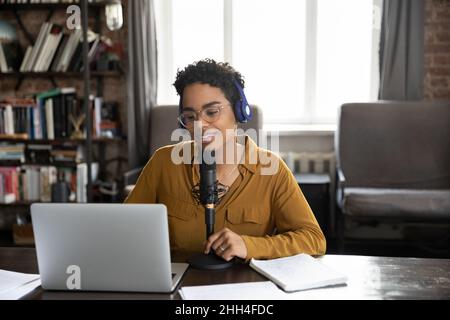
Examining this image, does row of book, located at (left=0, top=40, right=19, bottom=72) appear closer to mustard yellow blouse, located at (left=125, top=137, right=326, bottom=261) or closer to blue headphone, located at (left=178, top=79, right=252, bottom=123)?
mustard yellow blouse, located at (left=125, top=137, right=326, bottom=261)

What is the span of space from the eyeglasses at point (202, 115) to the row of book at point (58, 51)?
2672mm

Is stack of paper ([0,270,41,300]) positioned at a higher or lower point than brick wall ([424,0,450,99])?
lower

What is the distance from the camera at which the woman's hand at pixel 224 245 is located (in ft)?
4.75

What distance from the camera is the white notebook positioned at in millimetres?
1293

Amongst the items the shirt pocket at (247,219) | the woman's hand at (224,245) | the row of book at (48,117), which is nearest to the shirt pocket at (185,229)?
the shirt pocket at (247,219)

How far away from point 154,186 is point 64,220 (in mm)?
637

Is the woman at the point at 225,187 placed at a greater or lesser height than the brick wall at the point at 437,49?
lesser

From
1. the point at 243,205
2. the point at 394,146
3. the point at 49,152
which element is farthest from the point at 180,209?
the point at 49,152

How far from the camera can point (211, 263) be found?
1.44 metres

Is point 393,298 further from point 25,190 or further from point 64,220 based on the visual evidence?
point 25,190

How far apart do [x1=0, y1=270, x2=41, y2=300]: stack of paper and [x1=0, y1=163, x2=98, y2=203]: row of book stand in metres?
2.77

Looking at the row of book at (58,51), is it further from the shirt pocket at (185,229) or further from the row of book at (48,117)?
the shirt pocket at (185,229)

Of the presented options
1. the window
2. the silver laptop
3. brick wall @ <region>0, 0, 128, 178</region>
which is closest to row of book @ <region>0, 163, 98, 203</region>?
brick wall @ <region>0, 0, 128, 178</region>

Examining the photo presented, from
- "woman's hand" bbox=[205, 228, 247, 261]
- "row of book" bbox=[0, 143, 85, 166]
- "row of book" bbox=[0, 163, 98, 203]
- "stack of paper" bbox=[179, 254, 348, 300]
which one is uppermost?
"woman's hand" bbox=[205, 228, 247, 261]
